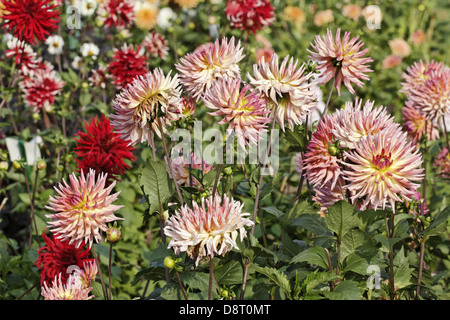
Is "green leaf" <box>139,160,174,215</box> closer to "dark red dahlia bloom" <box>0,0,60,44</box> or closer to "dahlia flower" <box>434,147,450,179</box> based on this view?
"dark red dahlia bloom" <box>0,0,60,44</box>

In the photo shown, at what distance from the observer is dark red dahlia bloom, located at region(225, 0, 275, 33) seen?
2.85 m

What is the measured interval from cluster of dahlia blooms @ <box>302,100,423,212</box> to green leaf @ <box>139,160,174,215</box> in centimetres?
42

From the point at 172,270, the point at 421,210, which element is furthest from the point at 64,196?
the point at 421,210

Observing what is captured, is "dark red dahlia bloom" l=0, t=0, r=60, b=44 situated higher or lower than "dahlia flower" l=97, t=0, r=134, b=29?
lower

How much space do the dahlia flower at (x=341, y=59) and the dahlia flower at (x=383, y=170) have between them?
0.94ft

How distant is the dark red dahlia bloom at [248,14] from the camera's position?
2850 millimetres

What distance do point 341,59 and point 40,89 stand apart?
184 centimetres

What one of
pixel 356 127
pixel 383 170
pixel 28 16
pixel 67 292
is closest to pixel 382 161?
pixel 383 170

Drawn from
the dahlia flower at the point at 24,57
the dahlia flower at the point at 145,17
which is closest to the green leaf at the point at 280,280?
Result: the dahlia flower at the point at 24,57

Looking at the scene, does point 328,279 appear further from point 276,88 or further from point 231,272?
point 276,88

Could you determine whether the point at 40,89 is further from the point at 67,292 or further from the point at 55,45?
the point at 67,292

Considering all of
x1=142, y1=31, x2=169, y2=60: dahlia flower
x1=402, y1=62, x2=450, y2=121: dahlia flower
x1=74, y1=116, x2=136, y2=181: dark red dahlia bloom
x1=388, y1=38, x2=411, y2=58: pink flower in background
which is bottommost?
x1=74, y1=116, x2=136, y2=181: dark red dahlia bloom

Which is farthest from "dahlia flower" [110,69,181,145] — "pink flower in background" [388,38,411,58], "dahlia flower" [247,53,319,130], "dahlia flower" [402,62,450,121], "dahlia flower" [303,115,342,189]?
"pink flower in background" [388,38,411,58]

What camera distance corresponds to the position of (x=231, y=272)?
1.48 meters
